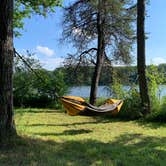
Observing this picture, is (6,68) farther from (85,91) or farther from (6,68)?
(85,91)

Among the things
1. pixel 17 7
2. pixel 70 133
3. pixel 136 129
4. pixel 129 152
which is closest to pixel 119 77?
pixel 17 7

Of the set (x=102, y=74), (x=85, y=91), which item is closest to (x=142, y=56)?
(x=102, y=74)

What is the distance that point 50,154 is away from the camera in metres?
5.21

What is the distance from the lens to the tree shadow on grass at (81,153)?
4855 millimetres

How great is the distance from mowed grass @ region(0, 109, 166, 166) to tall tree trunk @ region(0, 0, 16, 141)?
0.97 ft

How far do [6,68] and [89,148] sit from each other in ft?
6.29

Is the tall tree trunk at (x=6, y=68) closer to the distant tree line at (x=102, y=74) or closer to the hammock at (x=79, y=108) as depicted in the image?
the hammock at (x=79, y=108)

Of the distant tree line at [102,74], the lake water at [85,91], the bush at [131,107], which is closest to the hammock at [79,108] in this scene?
the bush at [131,107]

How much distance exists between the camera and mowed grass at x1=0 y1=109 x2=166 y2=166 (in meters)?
4.90

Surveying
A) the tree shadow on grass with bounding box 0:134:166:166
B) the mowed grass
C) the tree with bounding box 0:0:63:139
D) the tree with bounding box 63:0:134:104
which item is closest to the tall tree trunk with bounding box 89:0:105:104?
the tree with bounding box 63:0:134:104

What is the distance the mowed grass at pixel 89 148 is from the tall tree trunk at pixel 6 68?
297mm

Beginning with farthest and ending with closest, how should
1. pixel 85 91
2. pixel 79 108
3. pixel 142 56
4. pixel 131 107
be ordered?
pixel 85 91 < pixel 131 107 < pixel 142 56 < pixel 79 108

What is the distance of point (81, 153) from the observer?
544cm

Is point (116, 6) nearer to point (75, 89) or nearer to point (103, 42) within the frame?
point (103, 42)
